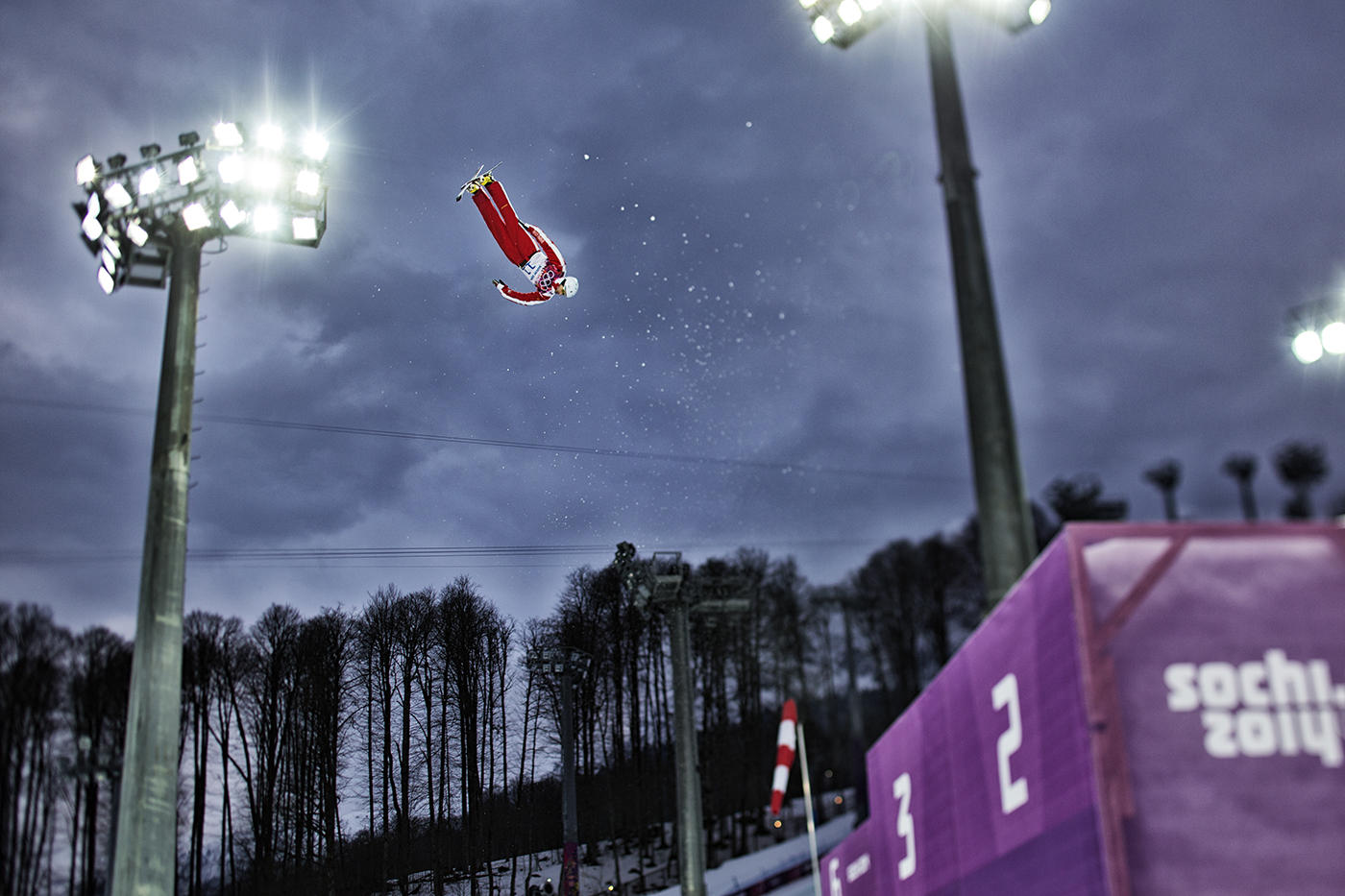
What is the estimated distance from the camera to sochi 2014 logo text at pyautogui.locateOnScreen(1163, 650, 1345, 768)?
3.83 m

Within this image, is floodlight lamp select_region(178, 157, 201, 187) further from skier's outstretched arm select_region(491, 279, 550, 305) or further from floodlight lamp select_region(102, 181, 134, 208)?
skier's outstretched arm select_region(491, 279, 550, 305)

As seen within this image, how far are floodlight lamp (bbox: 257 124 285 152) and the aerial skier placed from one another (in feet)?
12.7

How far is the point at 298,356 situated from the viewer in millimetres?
29047

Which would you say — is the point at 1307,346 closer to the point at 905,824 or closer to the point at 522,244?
the point at 905,824

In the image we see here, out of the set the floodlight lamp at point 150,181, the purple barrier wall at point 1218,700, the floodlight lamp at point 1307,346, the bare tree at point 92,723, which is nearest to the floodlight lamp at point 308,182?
the floodlight lamp at point 150,181

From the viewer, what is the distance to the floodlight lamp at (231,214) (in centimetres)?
1619

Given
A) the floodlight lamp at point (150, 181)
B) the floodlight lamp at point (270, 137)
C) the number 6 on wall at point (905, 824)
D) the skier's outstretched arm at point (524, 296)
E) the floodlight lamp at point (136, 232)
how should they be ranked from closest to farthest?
the number 6 on wall at point (905, 824)
the skier's outstretched arm at point (524, 296)
the floodlight lamp at point (150, 181)
the floodlight lamp at point (136, 232)
the floodlight lamp at point (270, 137)

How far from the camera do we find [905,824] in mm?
6652

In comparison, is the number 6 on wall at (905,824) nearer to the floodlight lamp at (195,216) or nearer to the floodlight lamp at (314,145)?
the floodlight lamp at (195,216)

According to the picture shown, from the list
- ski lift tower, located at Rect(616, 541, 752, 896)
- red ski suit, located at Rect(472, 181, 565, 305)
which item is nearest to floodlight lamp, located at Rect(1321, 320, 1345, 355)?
red ski suit, located at Rect(472, 181, 565, 305)

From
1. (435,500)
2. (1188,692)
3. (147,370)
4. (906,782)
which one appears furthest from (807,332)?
(1188,692)

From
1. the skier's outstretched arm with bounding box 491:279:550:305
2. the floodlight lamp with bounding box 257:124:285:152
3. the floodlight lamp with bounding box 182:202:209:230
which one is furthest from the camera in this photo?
the floodlight lamp with bounding box 257:124:285:152

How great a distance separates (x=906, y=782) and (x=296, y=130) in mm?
14734

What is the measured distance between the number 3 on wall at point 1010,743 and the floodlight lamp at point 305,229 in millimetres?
15259
